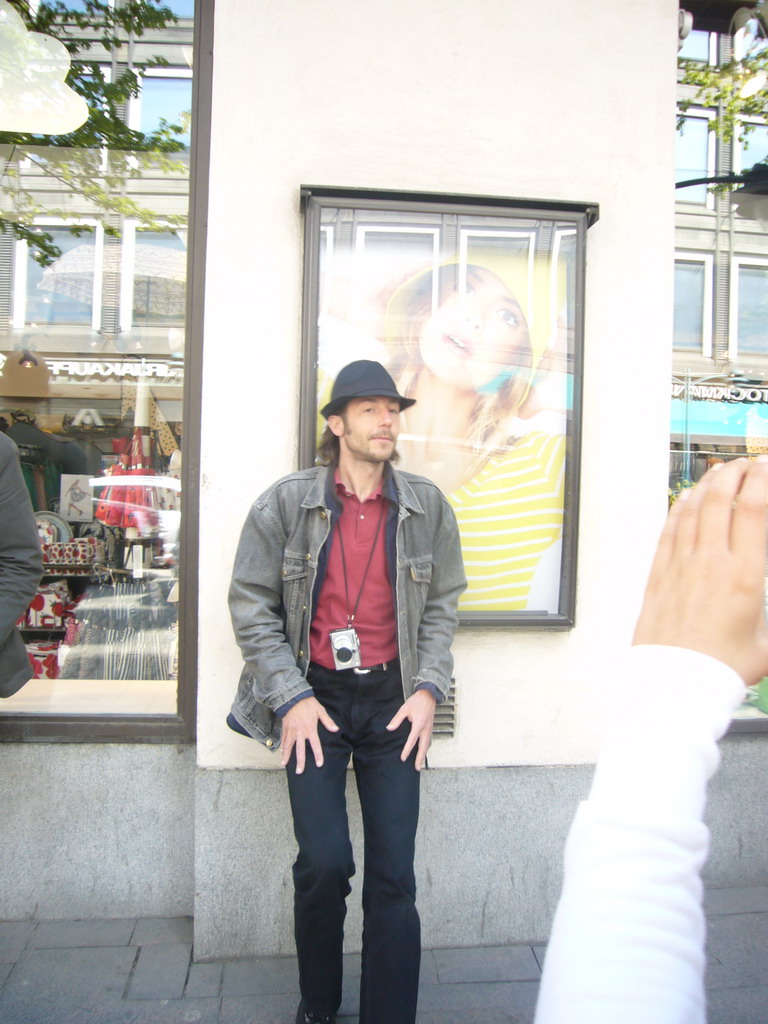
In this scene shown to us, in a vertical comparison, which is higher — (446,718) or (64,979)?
(446,718)

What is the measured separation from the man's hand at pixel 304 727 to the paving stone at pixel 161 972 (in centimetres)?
122

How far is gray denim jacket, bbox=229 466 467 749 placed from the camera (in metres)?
2.51

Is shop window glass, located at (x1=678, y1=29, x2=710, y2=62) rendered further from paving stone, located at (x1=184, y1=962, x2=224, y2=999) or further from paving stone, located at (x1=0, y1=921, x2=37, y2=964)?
paving stone, located at (x1=0, y1=921, x2=37, y2=964)

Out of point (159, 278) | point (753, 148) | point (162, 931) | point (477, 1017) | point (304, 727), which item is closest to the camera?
point (304, 727)

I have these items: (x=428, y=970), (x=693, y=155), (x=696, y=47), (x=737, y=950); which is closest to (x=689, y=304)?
(x=693, y=155)

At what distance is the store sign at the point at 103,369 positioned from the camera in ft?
13.0

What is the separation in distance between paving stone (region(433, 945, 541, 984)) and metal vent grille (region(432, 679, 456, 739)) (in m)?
0.92

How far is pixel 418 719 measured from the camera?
247cm

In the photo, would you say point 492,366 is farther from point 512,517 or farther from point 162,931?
point 162,931

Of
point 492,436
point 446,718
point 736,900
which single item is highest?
point 492,436

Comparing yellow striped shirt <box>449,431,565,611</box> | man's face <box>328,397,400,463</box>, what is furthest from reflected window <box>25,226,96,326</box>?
yellow striped shirt <box>449,431,565,611</box>

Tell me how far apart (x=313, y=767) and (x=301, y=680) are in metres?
0.31

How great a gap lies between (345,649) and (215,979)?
61.1 inches

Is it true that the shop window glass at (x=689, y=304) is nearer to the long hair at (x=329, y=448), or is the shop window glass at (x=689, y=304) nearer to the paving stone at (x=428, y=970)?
the long hair at (x=329, y=448)
